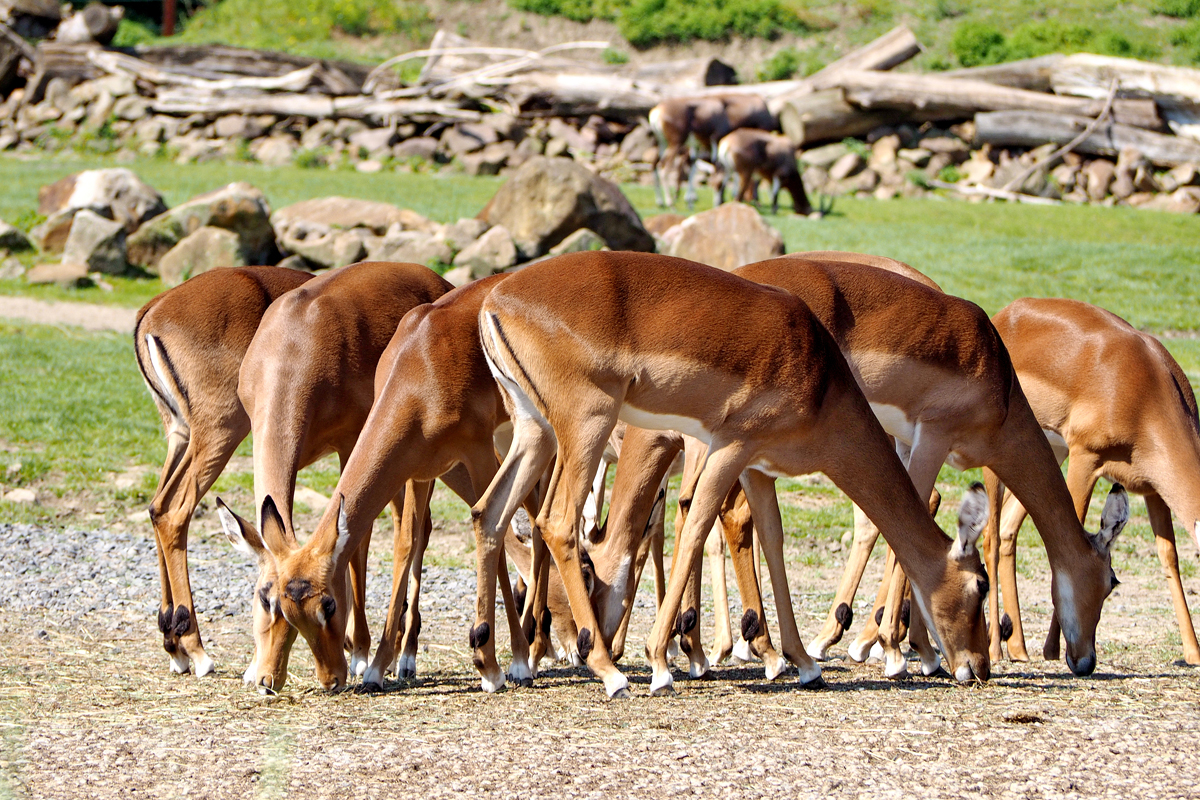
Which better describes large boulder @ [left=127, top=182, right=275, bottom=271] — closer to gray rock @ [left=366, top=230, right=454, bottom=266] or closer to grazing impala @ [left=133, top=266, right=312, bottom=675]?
gray rock @ [left=366, top=230, right=454, bottom=266]

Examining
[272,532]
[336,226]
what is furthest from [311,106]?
[272,532]

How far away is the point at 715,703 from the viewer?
5.20 m

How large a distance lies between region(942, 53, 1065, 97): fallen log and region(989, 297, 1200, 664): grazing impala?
25888 mm

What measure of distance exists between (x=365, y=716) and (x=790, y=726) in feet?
5.36

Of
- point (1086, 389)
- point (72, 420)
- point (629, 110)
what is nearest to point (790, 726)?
point (1086, 389)

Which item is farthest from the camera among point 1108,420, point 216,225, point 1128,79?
point 1128,79

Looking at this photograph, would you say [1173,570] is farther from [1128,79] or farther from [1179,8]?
[1179,8]

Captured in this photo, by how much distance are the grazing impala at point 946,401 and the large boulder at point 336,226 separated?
40.1ft

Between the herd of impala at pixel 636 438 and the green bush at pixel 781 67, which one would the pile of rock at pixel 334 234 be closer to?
the herd of impala at pixel 636 438

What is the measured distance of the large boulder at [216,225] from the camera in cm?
1797

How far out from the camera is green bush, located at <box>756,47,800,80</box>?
39.6m

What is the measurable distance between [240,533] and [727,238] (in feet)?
41.4

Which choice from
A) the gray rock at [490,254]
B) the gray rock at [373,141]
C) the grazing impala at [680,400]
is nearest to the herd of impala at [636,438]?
the grazing impala at [680,400]

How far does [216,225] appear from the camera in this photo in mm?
18125
